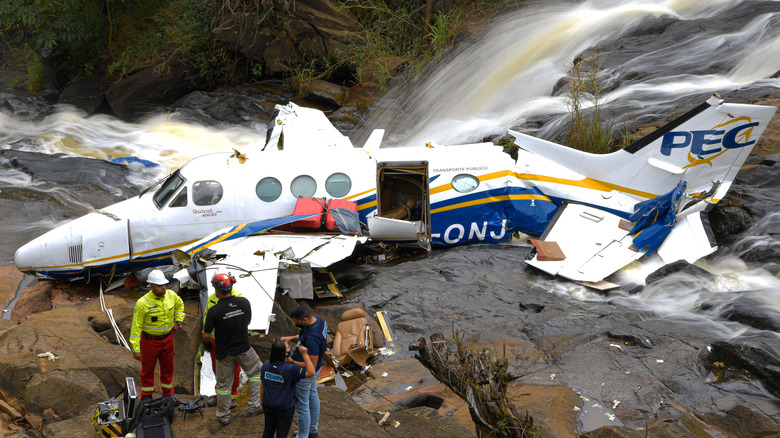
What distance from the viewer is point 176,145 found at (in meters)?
21.2

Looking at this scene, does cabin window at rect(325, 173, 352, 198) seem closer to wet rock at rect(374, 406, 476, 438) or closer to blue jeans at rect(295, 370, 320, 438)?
wet rock at rect(374, 406, 476, 438)

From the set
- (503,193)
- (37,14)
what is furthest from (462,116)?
(37,14)

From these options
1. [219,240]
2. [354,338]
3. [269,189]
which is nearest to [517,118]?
[269,189]

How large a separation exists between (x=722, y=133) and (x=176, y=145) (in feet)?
54.9

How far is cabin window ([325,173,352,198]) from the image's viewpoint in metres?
12.9

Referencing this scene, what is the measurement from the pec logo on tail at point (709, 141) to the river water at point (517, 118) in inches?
58.1

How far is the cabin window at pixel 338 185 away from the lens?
12938 mm

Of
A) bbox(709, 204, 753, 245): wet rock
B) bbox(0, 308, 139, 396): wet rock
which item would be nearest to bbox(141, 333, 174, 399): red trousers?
bbox(0, 308, 139, 396): wet rock

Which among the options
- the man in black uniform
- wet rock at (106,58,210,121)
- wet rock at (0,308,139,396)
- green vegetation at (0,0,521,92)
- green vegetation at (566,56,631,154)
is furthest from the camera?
wet rock at (106,58,210,121)

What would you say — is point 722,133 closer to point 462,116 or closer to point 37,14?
point 462,116

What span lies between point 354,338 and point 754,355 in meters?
5.65

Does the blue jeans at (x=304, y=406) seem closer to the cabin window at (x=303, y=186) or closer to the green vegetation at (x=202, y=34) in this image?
the cabin window at (x=303, y=186)

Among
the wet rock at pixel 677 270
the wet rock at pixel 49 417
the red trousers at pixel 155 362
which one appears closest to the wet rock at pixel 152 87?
the red trousers at pixel 155 362

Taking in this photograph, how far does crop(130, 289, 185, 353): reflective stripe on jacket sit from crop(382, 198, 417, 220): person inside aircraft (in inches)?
284
